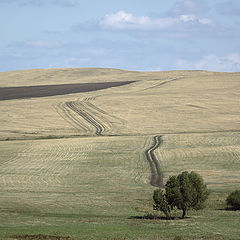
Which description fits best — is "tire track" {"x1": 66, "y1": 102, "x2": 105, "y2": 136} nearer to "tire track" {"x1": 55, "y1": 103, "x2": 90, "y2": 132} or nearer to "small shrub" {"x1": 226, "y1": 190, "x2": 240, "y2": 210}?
"tire track" {"x1": 55, "y1": 103, "x2": 90, "y2": 132}

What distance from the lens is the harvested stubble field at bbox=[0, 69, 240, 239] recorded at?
25.4 meters

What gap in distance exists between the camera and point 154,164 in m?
49.0

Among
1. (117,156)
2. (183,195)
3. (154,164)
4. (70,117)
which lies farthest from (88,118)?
(183,195)

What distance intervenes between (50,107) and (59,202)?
52572 mm

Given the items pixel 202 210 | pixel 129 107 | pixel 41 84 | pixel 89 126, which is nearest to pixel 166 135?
pixel 89 126

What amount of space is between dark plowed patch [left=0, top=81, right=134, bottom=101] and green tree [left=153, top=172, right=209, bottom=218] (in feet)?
225

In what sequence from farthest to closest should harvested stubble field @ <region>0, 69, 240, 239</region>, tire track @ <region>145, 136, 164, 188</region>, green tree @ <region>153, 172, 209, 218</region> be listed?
1. tire track @ <region>145, 136, 164, 188</region>
2. green tree @ <region>153, 172, 209, 218</region>
3. harvested stubble field @ <region>0, 69, 240, 239</region>

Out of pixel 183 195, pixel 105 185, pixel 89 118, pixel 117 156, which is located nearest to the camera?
pixel 183 195

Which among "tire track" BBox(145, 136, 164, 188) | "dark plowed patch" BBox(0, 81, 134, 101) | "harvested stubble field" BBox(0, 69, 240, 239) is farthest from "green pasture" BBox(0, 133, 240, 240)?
"dark plowed patch" BBox(0, 81, 134, 101)

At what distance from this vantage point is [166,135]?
6612 centimetres

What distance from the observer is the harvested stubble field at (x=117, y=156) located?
25406 mm

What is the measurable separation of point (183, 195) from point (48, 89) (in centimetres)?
8024

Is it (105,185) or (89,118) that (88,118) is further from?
(105,185)

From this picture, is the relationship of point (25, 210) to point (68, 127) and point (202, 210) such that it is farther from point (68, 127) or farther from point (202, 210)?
point (68, 127)
